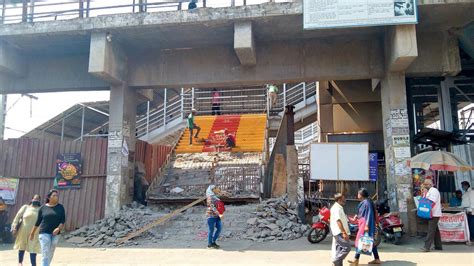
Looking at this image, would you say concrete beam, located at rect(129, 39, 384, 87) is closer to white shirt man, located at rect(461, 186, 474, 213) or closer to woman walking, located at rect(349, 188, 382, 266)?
white shirt man, located at rect(461, 186, 474, 213)

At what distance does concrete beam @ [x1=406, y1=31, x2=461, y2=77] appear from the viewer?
39.3 feet

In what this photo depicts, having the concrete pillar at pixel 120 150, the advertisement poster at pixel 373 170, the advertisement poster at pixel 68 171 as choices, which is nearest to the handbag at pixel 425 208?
the advertisement poster at pixel 373 170

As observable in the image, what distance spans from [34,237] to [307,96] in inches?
620

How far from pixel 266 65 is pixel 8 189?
29.5 feet

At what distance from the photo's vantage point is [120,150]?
1289 cm

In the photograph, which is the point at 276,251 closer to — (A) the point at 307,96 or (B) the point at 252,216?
(B) the point at 252,216

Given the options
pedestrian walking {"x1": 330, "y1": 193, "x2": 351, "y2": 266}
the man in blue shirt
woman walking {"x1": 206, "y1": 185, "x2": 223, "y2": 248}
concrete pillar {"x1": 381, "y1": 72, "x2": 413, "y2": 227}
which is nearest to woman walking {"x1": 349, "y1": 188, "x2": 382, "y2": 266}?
pedestrian walking {"x1": 330, "y1": 193, "x2": 351, "y2": 266}

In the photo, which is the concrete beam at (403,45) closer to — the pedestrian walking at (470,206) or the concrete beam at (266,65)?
the concrete beam at (266,65)

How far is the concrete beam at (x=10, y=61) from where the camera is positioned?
42.2 feet

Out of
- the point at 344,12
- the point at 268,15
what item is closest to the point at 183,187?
the point at 268,15

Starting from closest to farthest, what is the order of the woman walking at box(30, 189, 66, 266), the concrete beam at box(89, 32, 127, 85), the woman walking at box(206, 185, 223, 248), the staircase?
1. the woman walking at box(30, 189, 66, 266)
2. the woman walking at box(206, 185, 223, 248)
3. the concrete beam at box(89, 32, 127, 85)
4. the staircase

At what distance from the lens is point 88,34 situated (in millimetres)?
12156

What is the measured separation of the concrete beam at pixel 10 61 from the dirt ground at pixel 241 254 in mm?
5652

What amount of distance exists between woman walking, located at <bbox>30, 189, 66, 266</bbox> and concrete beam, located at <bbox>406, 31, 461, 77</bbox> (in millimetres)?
9948
